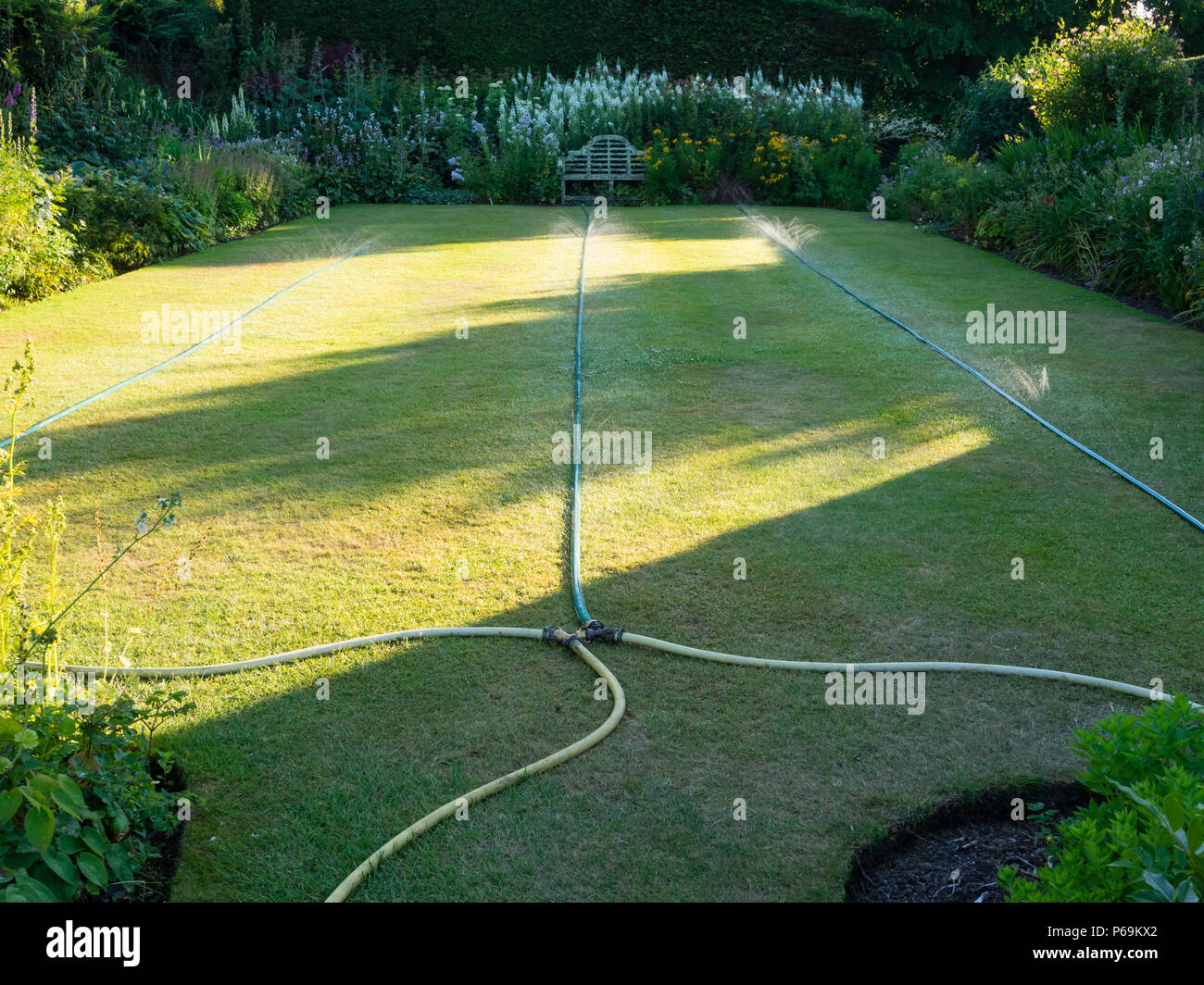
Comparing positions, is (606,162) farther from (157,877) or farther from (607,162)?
(157,877)

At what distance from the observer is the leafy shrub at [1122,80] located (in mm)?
11688

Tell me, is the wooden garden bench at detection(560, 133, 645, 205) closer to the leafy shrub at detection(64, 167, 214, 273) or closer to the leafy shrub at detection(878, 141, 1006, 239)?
the leafy shrub at detection(878, 141, 1006, 239)

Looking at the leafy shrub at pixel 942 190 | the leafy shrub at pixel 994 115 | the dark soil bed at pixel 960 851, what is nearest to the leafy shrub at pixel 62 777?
the dark soil bed at pixel 960 851

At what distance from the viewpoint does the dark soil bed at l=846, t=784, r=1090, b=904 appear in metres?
2.50

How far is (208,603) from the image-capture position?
3814 mm

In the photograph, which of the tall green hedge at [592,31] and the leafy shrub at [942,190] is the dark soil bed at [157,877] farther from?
the tall green hedge at [592,31]

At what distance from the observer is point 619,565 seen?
13.8ft

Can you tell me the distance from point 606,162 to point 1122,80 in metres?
7.20

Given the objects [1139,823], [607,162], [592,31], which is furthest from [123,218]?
[592,31]

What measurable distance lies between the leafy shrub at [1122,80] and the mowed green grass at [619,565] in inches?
192
